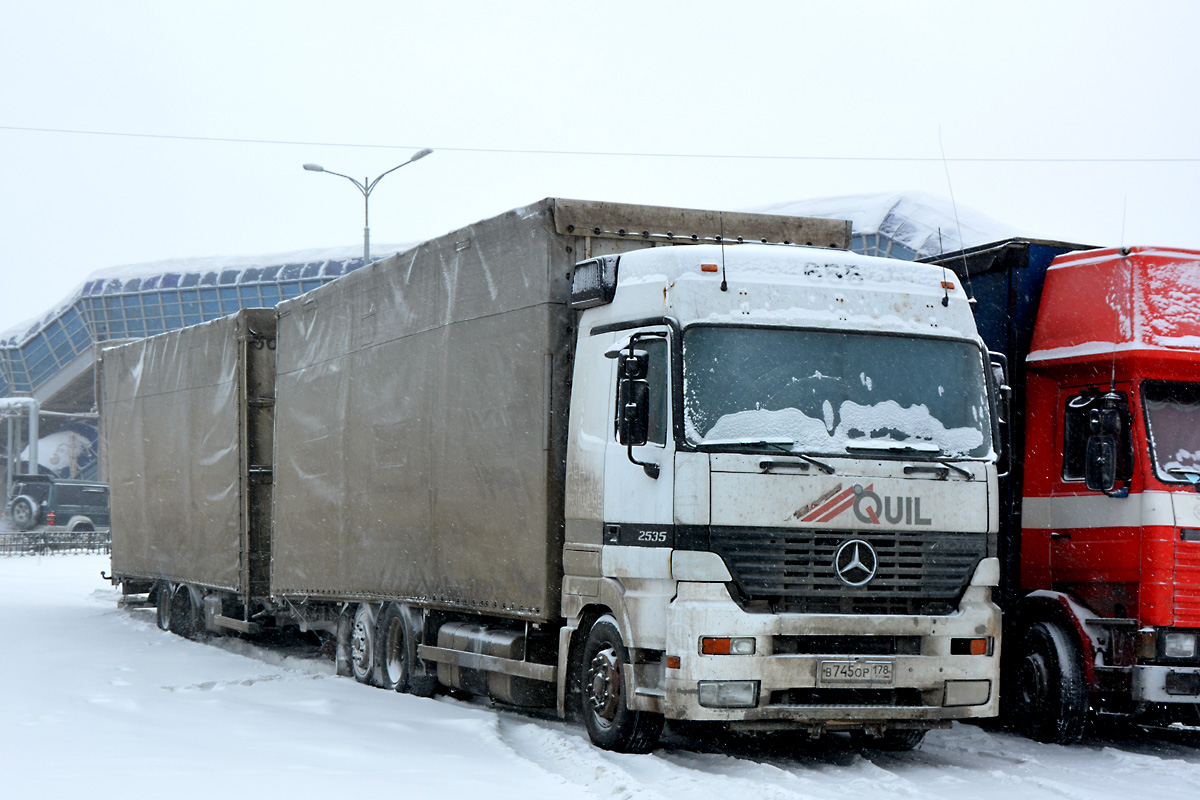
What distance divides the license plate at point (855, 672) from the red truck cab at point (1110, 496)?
2019mm

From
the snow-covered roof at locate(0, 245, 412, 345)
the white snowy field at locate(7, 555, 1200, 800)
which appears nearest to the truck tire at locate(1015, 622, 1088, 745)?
the white snowy field at locate(7, 555, 1200, 800)

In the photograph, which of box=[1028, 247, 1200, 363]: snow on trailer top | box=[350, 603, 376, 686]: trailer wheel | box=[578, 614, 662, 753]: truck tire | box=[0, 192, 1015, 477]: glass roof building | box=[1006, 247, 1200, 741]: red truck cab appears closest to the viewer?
box=[578, 614, 662, 753]: truck tire

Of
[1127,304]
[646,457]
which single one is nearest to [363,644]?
[646,457]

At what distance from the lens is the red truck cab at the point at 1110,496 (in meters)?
9.47

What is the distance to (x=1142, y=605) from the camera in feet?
31.3

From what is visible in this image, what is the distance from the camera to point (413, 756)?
8680 millimetres

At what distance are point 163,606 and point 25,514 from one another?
37010 millimetres

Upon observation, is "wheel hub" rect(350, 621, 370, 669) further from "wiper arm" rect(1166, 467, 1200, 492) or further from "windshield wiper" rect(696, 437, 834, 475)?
"wiper arm" rect(1166, 467, 1200, 492)

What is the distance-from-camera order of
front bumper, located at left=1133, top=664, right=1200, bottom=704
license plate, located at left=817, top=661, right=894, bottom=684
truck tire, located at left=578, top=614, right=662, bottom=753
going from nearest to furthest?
license plate, located at left=817, top=661, right=894, bottom=684
truck tire, located at left=578, top=614, right=662, bottom=753
front bumper, located at left=1133, top=664, right=1200, bottom=704

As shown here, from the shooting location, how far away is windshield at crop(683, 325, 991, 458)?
27.8 ft

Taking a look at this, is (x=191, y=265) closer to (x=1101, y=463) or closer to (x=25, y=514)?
(x=25, y=514)

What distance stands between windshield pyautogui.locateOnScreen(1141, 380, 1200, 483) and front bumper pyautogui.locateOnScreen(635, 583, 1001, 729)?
1697mm

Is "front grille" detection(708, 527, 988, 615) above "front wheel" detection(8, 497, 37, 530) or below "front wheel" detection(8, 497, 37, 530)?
above

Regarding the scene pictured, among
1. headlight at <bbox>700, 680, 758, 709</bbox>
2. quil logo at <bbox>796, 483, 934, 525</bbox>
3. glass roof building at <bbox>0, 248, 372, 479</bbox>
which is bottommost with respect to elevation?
headlight at <bbox>700, 680, 758, 709</bbox>
